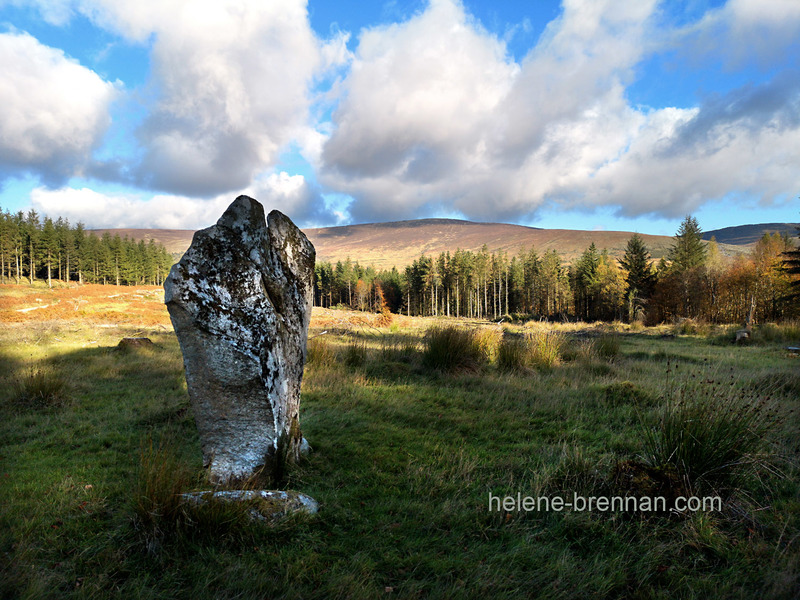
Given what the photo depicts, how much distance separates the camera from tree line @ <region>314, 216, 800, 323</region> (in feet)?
111

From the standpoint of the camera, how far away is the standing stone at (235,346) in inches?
144

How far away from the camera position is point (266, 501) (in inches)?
119

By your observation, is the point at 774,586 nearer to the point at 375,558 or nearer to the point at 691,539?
the point at 691,539

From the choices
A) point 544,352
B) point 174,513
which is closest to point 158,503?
point 174,513

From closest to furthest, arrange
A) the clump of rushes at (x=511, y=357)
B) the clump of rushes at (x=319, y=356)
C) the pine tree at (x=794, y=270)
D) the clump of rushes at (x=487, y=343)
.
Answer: the clump of rushes at (x=511, y=357)
the clump of rushes at (x=319, y=356)
the clump of rushes at (x=487, y=343)
the pine tree at (x=794, y=270)

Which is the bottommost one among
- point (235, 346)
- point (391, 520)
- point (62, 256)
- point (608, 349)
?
point (391, 520)

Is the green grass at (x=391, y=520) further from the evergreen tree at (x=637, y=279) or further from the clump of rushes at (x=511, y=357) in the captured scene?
the evergreen tree at (x=637, y=279)

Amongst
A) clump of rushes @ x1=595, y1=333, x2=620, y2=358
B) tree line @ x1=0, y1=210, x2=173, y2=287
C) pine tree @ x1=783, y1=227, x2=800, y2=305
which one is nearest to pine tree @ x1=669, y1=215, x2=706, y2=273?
pine tree @ x1=783, y1=227, x2=800, y2=305

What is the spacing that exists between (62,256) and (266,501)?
8609 centimetres

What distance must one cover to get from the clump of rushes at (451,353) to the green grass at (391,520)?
2.64 metres

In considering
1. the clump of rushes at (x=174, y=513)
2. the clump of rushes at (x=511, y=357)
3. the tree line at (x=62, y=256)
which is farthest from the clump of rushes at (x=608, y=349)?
the tree line at (x=62, y=256)

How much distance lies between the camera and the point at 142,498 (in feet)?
8.84

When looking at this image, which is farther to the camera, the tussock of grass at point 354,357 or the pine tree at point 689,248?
the pine tree at point 689,248

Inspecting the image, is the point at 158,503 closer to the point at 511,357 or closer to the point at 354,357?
the point at 354,357
